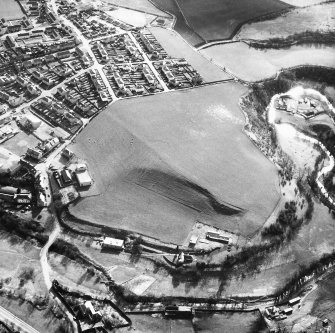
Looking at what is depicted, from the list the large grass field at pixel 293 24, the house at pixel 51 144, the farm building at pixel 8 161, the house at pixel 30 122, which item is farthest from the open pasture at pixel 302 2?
the farm building at pixel 8 161

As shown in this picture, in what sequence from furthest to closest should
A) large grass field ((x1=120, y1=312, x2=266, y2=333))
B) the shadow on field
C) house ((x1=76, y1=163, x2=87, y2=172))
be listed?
house ((x1=76, y1=163, x2=87, y2=172)), the shadow on field, large grass field ((x1=120, y1=312, x2=266, y2=333))

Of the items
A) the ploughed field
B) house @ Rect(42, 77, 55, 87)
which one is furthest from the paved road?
house @ Rect(42, 77, 55, 87)

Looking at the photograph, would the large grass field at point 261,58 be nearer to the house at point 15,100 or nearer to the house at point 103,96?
the house at point 103,96

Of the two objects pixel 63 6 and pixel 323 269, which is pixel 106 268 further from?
pixel 63 6

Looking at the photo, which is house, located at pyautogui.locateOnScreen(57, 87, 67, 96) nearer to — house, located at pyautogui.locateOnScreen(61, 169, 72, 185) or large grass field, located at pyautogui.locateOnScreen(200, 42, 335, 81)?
house, located at pyautogui.locateOnScreen(61, 169, 72, 185)

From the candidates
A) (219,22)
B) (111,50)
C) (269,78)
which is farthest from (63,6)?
(269,78)

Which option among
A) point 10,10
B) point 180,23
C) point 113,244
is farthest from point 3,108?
point 180,23

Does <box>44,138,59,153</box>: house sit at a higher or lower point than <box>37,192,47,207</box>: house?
higher

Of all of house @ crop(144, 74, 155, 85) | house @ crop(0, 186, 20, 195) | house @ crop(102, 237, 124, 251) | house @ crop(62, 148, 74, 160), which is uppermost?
house @ crop(144, 74, 155, 85)
